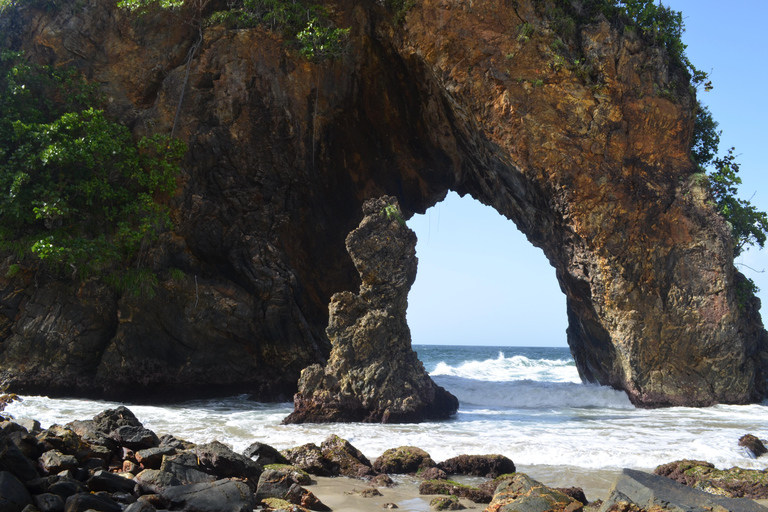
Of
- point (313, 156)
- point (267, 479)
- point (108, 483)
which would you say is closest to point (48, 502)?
point (108, 483)

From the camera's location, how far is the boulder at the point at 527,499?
4277mm

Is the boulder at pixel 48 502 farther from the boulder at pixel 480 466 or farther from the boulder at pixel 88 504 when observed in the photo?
the boulder at pixel 480 466

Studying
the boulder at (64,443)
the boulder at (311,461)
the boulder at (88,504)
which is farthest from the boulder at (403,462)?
the boulder at (88,504)

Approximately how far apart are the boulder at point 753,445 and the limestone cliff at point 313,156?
209 inches

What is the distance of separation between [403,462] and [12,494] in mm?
3711

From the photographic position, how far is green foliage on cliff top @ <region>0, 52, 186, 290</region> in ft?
36.8

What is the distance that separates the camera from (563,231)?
13195 millimetres

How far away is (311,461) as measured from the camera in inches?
237

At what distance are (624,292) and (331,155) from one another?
809 cm

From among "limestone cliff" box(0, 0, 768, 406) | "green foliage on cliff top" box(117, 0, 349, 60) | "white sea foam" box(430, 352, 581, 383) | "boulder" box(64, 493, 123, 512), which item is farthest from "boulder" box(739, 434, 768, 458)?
"white sea foam" box(430, 352, 581, 383)

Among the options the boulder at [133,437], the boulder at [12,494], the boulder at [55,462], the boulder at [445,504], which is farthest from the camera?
the boulder at [133,437]

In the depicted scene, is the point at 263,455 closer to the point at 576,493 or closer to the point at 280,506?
the point at 280,506

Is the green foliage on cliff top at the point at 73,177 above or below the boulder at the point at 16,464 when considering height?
above

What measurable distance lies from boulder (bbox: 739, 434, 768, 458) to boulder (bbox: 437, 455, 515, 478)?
126 inches
